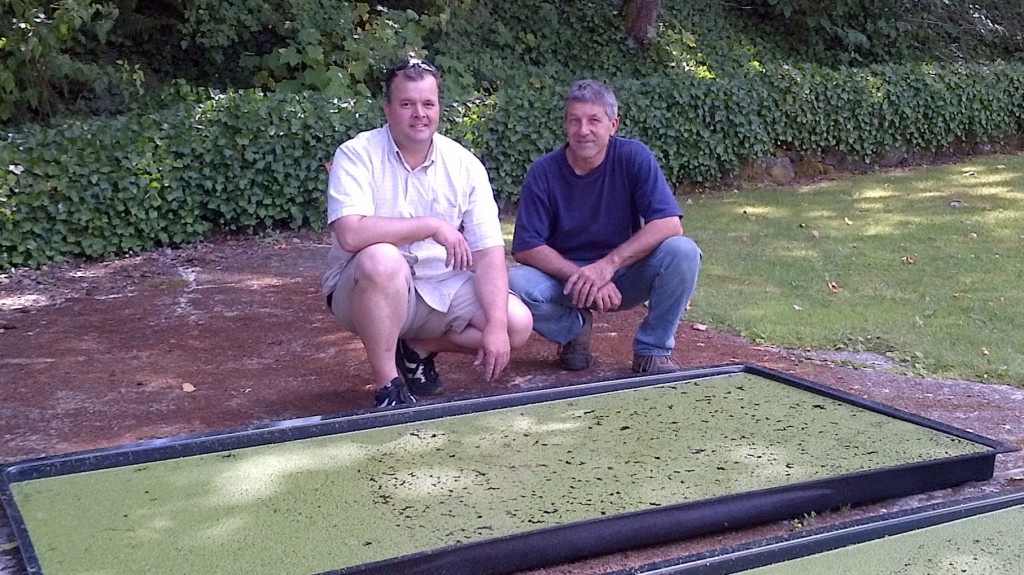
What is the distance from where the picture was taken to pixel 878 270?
5117mm

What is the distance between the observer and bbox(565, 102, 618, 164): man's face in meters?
3.19

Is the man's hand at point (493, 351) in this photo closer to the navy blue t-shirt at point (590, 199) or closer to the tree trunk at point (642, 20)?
the navy blue t-shirt at point (590, 199)

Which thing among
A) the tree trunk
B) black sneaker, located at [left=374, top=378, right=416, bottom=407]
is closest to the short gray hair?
black sneaker, located at [left=374, top=378, right=416, bottom=407]

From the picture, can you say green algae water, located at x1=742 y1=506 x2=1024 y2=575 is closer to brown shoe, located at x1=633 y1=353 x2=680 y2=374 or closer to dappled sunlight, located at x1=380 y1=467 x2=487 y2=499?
dappled sunlight, located at x1=380 y1=467 x2=487 y2=499

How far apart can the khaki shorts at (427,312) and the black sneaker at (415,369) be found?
0.09 metres

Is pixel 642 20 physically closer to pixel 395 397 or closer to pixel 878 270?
pixel 878 270

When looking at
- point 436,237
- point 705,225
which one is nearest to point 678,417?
point 436,237

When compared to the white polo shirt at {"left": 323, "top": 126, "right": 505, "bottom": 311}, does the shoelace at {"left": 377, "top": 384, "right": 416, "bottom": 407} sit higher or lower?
lower

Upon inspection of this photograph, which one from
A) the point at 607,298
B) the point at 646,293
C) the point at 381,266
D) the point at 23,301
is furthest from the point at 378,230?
the point at 23,301

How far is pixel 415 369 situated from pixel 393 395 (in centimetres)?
32

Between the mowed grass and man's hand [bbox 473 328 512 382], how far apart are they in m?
1.41

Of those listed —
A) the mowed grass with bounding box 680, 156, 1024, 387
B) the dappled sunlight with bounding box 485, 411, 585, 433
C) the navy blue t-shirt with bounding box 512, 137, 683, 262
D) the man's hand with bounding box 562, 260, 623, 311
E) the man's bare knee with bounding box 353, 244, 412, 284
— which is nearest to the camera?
the dappled sunlight with bounding box 485, 411, 585, 433

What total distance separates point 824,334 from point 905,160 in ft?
20.1

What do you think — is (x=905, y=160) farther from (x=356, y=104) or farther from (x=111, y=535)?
(x=111, y=535)
